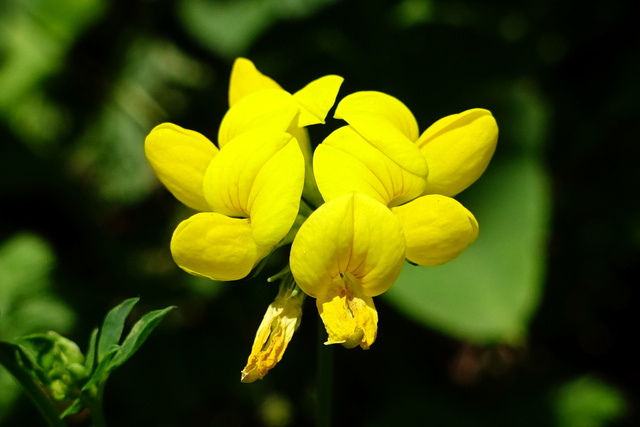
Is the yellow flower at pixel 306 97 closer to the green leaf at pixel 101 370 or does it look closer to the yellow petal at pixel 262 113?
the yellow petal at pixel 262 113

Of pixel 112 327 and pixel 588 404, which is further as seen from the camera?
pixel 588 404

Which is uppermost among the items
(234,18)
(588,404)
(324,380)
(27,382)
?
(27,382)

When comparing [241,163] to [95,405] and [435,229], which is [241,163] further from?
[95,405]

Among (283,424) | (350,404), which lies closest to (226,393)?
(283,424)

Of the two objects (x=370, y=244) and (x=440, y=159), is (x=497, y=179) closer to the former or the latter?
(x=440, y=159)

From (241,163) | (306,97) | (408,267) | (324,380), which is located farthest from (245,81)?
(408,267)

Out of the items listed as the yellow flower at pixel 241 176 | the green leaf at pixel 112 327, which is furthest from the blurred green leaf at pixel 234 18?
the green leaf at pixel 112 327
